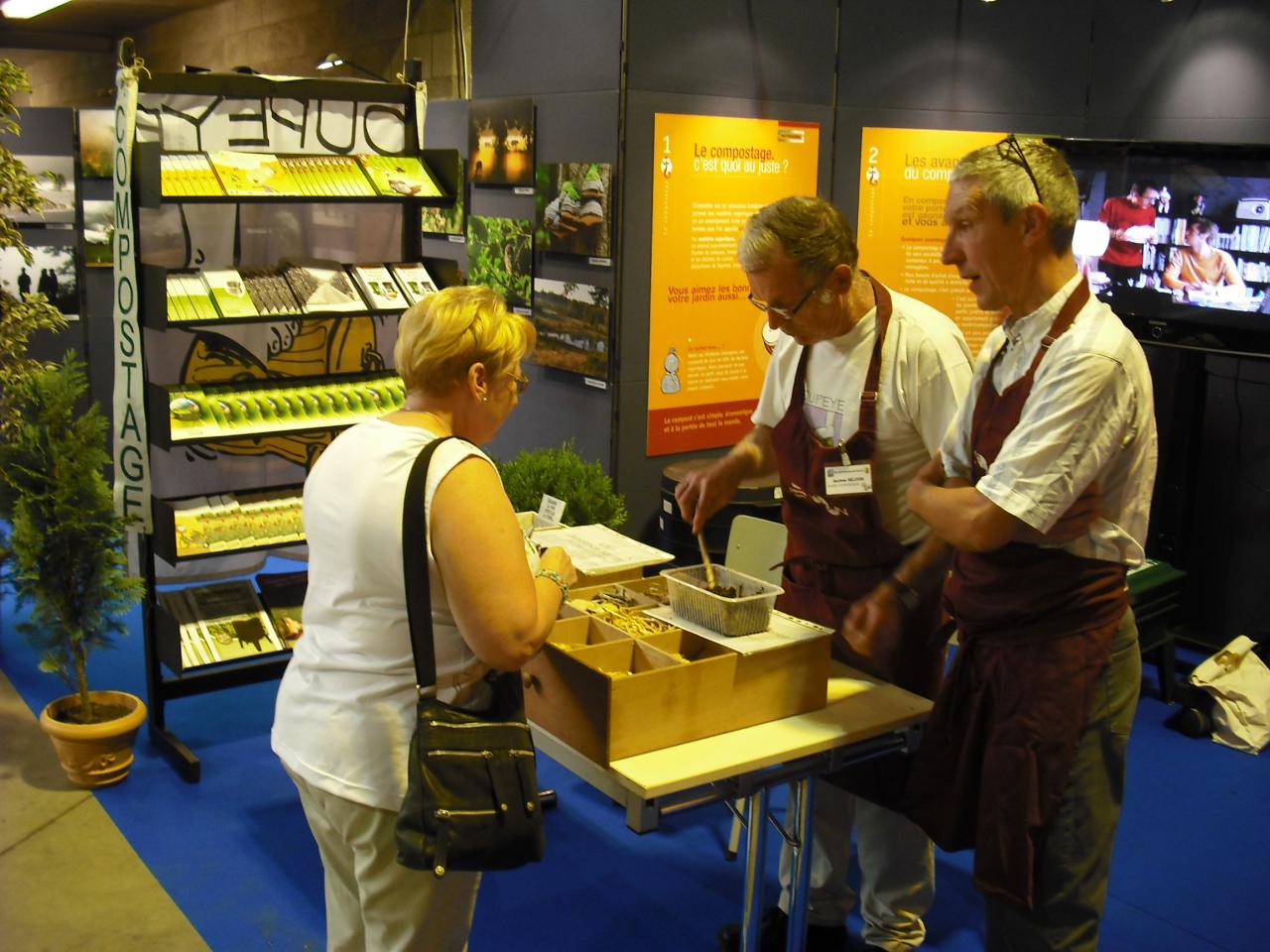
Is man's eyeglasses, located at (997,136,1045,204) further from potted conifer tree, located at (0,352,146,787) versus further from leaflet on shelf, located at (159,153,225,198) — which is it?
potted conifer tree, located at (0,352,146,787)

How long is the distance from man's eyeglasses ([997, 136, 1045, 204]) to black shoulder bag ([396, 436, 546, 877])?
1.16 metres

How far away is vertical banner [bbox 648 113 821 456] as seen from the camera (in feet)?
17.9

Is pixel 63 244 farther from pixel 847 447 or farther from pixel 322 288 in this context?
pixel 847 447

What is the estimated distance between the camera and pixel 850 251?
2.86 metres

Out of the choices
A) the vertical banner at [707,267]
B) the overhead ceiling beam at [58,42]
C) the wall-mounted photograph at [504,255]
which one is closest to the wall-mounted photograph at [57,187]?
the wall-mounted photograph at [504,255]

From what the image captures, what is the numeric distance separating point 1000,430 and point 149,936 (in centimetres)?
259

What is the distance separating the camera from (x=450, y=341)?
2.13 m

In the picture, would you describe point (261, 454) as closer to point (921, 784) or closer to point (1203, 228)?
point (921, 784)

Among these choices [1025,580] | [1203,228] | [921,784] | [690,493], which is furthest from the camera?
[1203,228]

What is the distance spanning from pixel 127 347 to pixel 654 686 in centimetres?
274

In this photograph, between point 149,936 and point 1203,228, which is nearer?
point 149,936

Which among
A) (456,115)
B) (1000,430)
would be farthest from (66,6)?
(1000,430)

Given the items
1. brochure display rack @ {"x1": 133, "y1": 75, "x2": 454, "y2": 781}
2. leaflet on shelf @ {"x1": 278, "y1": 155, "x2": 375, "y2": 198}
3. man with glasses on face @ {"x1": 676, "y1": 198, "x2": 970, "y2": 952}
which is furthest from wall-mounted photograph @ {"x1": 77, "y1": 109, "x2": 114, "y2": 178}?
man with glasses on face @ {"x1": 676, "y1": 198, "x2": 970, "y2": 952}

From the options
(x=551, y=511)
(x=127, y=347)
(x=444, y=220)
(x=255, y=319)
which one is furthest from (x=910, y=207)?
(x=127, y=347)
